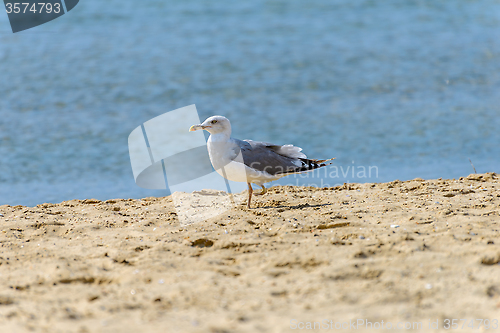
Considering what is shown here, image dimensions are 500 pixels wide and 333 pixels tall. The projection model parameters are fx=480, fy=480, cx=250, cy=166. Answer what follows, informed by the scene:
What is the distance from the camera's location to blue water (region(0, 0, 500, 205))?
8789 millimetres

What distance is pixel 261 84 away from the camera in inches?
501

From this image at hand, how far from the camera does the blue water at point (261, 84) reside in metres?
8.79

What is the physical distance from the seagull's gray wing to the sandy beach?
561 millimetres

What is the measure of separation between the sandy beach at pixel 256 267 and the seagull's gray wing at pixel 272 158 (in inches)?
22.1

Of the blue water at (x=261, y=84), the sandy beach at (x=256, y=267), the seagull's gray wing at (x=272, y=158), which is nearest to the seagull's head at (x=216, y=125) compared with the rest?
the seagull's gray wing at (x=272, y=158)

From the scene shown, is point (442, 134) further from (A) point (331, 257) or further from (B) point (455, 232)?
(A) point (331, 257)

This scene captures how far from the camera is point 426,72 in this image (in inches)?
526
